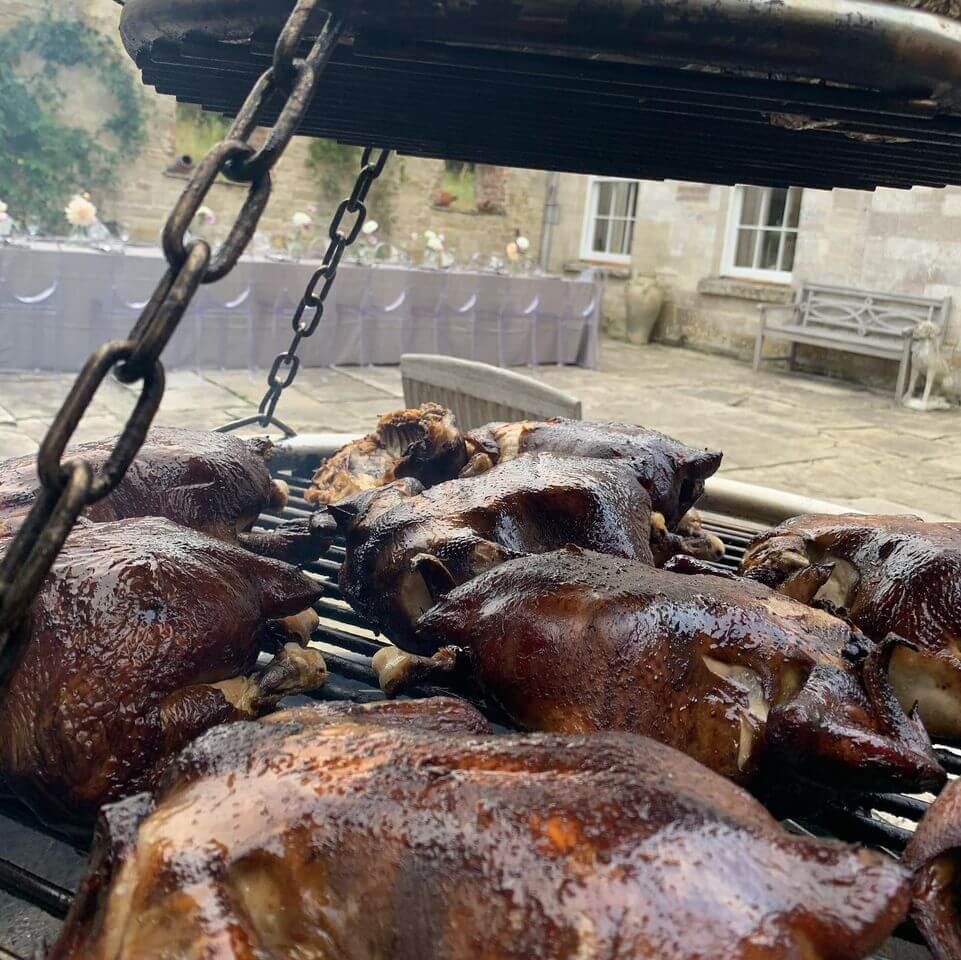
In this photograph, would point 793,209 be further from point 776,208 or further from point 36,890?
point 36,890

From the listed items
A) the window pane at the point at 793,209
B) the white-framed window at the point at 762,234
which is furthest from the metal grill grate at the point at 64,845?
the window pane at the point at 793,209

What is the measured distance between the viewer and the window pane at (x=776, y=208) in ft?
42.1

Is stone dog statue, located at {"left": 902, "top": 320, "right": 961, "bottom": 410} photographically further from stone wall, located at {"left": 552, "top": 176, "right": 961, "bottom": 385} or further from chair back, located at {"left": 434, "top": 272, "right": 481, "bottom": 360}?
chair back, located at {"left": 434, "top": 272, "right": 481, "bottom": 360}

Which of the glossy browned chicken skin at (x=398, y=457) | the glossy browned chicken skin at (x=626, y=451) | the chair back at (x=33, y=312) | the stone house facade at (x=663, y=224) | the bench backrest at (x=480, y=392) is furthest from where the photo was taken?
the stone house facade at (x=663, y=224)

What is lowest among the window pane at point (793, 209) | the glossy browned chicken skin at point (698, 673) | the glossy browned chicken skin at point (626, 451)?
the glossy browned chicken skin at point (698, 673)

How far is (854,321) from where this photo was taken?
1139cm

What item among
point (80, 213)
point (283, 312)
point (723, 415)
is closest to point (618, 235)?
point (723, 415)

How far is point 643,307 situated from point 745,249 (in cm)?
165

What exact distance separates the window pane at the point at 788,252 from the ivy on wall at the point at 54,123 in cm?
911

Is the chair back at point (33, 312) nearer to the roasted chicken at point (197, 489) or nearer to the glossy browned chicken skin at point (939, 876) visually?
the roasted chicken at point (197, 489)

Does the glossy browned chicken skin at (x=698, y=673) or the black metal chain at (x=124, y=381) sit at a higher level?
the black metal chain at (x=124, y=381)

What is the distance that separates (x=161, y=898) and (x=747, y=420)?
8735 mm

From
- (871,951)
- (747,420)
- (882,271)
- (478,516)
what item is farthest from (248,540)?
(882,271)

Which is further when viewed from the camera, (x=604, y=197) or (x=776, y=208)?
(x=604, y=197)
